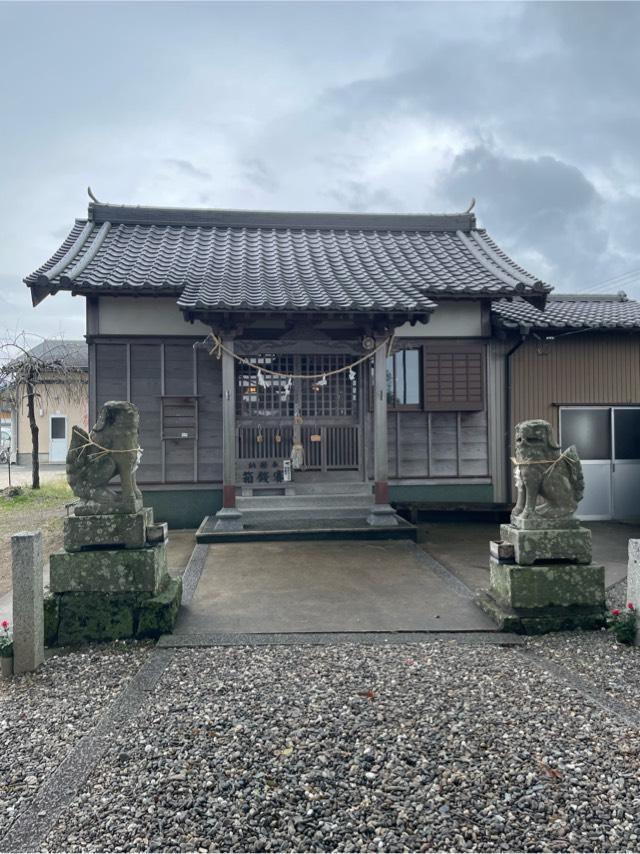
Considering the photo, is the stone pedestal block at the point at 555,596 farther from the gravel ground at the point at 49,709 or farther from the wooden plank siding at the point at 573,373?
the wooden plank siding at the point at 573,373

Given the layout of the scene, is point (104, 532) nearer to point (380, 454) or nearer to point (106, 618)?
point (106, 618)

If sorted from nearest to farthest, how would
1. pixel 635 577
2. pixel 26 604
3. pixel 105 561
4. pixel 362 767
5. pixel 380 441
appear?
pixel 362 767 < pixel 26 604 < pixel 635 577 < pixel 105 561 < pixel 380 441

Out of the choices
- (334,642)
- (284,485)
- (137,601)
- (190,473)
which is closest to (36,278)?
(190,473)

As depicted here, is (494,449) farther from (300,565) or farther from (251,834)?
(251,834)

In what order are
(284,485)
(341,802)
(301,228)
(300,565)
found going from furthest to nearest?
(301,228)
(284,485)
(300,565)
(341,802)

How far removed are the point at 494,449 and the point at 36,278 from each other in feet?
27.0

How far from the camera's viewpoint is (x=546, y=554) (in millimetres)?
4309

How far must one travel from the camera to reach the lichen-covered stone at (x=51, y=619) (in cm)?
405

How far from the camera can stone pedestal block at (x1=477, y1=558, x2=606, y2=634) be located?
424cm

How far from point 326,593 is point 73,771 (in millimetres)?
2921

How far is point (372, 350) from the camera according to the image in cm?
786

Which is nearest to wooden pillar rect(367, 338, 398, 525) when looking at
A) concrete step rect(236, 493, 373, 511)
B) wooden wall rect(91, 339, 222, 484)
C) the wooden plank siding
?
concrete step rect(236, 493, 373, 511)

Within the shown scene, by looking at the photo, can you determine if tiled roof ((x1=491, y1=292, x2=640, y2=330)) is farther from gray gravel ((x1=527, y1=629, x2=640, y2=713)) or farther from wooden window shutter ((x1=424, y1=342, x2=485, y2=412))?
gray gravel ((x1=527, y1=629, x2=640, y2=713))

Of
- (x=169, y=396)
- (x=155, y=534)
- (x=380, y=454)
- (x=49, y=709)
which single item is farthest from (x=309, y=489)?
(x=49, y=709)
